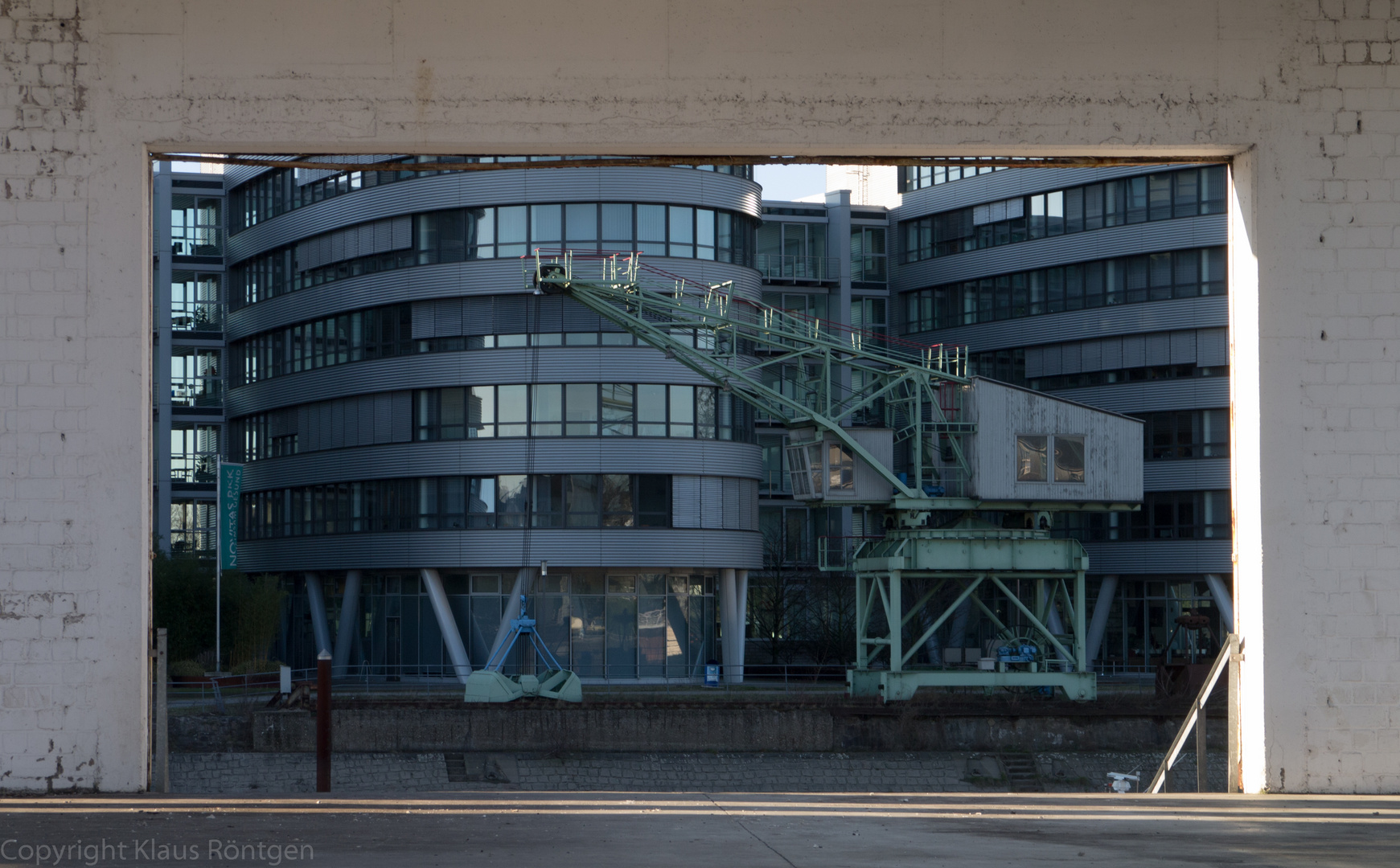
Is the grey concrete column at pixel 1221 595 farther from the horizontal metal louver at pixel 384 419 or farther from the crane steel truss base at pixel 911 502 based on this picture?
the horizontal metal louver at pixel 384 419

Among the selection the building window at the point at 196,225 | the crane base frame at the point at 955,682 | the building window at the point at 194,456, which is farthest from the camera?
the building window at the point at 194,456

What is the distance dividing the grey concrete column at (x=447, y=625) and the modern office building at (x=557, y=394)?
0.29 feet

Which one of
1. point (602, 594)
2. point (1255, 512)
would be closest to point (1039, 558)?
point (602, 594)

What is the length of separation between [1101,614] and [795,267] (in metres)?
17.7

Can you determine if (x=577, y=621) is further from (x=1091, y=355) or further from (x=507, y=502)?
(x=1091, y=355)

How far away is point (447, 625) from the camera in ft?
150

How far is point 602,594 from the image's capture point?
45.6 metres

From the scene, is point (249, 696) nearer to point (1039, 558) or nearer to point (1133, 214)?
point (1039, 558)

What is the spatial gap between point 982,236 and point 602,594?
20.9 metres

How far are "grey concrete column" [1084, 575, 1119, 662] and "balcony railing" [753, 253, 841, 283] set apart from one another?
15711mm

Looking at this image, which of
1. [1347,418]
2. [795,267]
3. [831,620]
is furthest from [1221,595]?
[1347,418]

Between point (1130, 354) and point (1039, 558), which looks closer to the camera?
point (1039, 558)

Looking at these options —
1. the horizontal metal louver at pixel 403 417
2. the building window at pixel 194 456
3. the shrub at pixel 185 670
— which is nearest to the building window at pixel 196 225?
the building window at pixel 194 456

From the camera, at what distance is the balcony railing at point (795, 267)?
197ft
